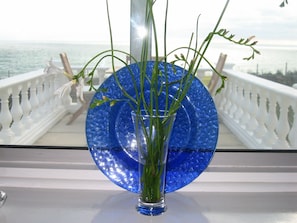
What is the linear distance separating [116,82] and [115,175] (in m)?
0.25

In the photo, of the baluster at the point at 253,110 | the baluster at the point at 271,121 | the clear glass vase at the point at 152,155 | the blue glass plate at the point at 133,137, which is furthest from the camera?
the baluster at the point at 253,110

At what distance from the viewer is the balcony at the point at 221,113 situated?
172 cm

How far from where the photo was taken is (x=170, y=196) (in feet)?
3.65

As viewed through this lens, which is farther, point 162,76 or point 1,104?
point 1,104

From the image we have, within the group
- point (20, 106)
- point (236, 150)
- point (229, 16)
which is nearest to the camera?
point (236, 150)

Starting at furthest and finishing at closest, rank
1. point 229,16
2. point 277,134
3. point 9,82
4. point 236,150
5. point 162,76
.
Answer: point 277,134 < point 9,82 < point 229,16 < point 236,150 < point 162,76

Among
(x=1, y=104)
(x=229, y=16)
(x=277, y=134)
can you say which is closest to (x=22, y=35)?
(x=1, y=104)

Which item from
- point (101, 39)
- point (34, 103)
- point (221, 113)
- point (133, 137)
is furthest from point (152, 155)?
point (34, 103)

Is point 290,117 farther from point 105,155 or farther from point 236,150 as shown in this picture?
point 105,155

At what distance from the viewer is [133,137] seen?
1.07 meters

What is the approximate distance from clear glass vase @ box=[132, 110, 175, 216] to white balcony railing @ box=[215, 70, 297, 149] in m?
0.74

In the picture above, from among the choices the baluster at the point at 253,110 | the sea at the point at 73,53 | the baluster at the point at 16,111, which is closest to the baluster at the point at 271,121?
the baluster at the point at 253,110

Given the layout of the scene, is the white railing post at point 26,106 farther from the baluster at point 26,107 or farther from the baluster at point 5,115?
the baluster at point 5,115

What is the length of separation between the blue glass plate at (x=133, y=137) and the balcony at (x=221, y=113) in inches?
14.8
